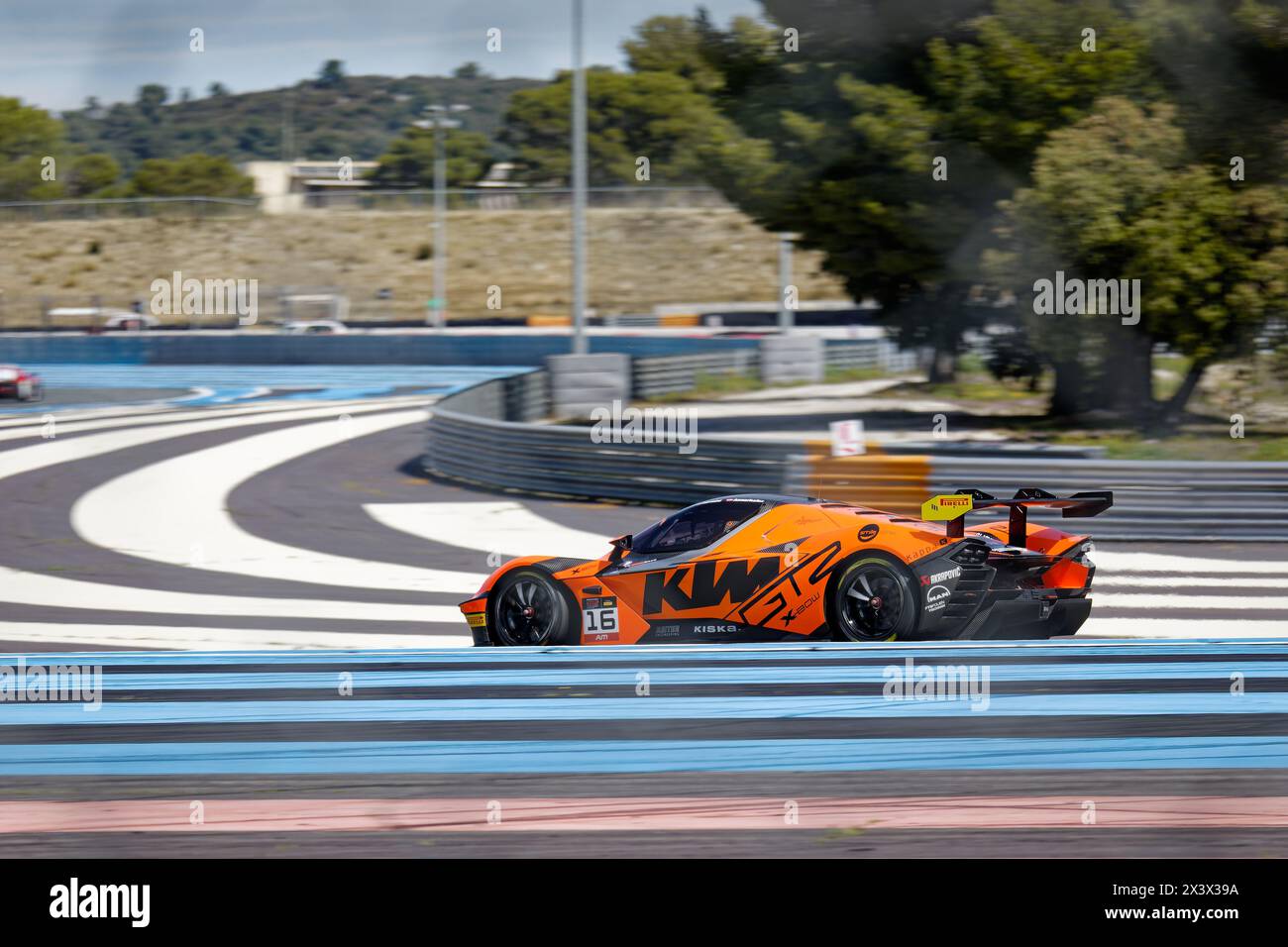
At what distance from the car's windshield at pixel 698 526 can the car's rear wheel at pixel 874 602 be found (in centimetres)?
75

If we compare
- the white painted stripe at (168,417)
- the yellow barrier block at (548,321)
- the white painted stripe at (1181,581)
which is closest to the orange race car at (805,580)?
the white painted stripe at (1181,581)

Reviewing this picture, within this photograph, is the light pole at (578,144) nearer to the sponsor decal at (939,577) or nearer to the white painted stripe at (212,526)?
the white painted stripe at (212,526)

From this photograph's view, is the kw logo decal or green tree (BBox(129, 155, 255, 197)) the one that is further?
green tree (BBox(129, 155, 255, 197))

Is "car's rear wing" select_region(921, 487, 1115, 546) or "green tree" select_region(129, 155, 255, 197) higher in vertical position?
"green tree" select_region(129, 155, 255, 197)

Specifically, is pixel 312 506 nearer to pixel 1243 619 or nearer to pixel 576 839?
pixel 1243 619

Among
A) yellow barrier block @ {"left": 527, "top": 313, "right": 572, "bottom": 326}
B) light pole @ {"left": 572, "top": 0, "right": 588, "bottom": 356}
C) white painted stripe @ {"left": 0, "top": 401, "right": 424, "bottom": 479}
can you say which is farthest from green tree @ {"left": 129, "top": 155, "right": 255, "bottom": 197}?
light pole @ {"left": 572, "top": 0, "right": 588, "bottom": 356}

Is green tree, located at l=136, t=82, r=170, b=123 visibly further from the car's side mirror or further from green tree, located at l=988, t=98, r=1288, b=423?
green tree, located at l=988, t=98, r=1288, b=423

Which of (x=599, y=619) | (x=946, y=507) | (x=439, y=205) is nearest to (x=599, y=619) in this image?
(x=599, y=619)

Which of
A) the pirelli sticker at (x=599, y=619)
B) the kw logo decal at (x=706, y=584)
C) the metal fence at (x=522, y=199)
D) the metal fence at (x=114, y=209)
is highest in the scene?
the metal fence at (x=522, y=199)

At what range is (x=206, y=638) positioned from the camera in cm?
1105

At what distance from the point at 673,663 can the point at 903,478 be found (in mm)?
8014

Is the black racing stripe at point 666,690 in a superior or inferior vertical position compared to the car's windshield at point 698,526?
inferior

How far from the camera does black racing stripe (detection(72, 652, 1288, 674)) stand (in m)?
8.75

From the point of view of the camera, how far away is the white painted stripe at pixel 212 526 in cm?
1404
